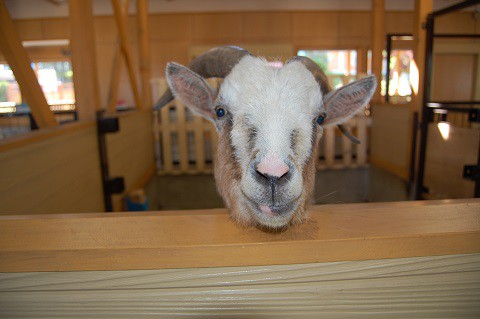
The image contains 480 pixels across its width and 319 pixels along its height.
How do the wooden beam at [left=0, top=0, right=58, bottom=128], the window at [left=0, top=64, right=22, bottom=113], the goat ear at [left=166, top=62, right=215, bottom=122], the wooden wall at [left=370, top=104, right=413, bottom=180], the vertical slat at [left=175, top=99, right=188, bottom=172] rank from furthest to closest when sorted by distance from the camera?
the window at [left=0, top=64, right=22, bottom=113] < the vertical slat at [left=175, top=99, right=188, bottom=172] < the wooden wall at [left=370, top=104, right=413, bottom=180] < the wooden beam at [left=0, top=0, right=58, bottom=128] < the goat ear at [left=166, top=62, right=215, bottom=122]

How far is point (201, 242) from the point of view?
86 centimetres

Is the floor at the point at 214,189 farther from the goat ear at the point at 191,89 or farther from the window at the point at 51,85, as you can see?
the window at the point at 51,85

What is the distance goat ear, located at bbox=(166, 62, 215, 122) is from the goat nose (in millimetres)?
787

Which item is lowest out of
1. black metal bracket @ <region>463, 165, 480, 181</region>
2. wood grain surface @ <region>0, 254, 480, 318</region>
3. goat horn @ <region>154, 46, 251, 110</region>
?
black metal bracket @ <region>463, 165, 480, 181</region>

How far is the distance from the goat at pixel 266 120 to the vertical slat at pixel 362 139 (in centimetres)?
402

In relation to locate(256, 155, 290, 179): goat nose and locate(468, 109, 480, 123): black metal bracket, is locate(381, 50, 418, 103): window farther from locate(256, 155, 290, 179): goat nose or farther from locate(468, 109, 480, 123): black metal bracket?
locate(256, 155, 290, 179): goat nose

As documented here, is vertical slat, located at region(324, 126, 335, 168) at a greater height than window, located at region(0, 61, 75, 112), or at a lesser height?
Answer: lesser

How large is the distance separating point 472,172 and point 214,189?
3.60 metres

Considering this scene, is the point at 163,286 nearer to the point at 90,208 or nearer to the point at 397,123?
the point at 90,208

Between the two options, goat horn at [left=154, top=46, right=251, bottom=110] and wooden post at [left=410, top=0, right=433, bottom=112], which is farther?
wooden post at [left=410, top=0, right=433, bottom=112]

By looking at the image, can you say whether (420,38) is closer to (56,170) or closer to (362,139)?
(362,139)

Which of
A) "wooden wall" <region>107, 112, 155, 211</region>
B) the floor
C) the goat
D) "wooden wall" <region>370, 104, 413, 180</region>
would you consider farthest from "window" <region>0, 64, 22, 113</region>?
the goat

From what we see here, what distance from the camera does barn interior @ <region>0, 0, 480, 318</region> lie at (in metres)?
0.89

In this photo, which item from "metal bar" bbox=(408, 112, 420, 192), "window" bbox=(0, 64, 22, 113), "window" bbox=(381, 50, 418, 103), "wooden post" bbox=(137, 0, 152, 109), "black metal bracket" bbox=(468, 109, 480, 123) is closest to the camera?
"black metal bracket" bbox=(468, 109, 480, 123)
